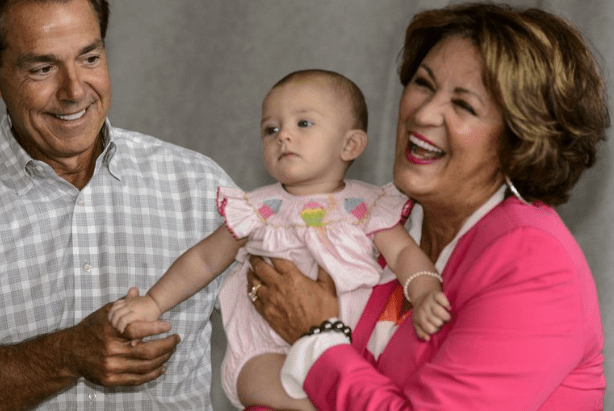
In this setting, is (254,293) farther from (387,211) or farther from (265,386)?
(387,211)

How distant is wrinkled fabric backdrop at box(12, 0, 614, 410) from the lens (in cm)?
259

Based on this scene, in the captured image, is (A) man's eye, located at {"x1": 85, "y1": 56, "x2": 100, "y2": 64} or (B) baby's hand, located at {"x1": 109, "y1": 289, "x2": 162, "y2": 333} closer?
(B) baby's hand, located at {"x1": 109, "y1": 289, "x2": 162, "y2": 333}

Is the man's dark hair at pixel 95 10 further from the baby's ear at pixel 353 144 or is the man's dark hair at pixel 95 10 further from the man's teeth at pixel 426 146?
the man's teeth at pixel 426 146

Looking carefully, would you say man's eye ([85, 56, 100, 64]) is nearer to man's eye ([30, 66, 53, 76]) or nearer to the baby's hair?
man's eye ([30, 66, 53, 76])

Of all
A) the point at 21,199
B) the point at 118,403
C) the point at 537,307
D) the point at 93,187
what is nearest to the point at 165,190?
the point at 93,187

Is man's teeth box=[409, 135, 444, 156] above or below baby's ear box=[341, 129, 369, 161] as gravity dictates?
above

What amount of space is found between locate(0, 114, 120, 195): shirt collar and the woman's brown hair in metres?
1.08

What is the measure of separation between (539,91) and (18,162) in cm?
143

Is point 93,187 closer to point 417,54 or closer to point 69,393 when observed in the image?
point 69,393

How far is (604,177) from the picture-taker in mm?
2424

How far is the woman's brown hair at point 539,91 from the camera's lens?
1510 millimetres

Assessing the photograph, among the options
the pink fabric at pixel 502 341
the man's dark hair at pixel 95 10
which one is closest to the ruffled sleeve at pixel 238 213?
the pink fabric at pixel 502 341

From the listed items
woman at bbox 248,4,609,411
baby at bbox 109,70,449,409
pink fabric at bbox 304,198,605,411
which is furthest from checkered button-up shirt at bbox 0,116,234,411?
pink fabric at bbox 304,198,605,411

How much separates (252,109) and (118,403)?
1.03 m
